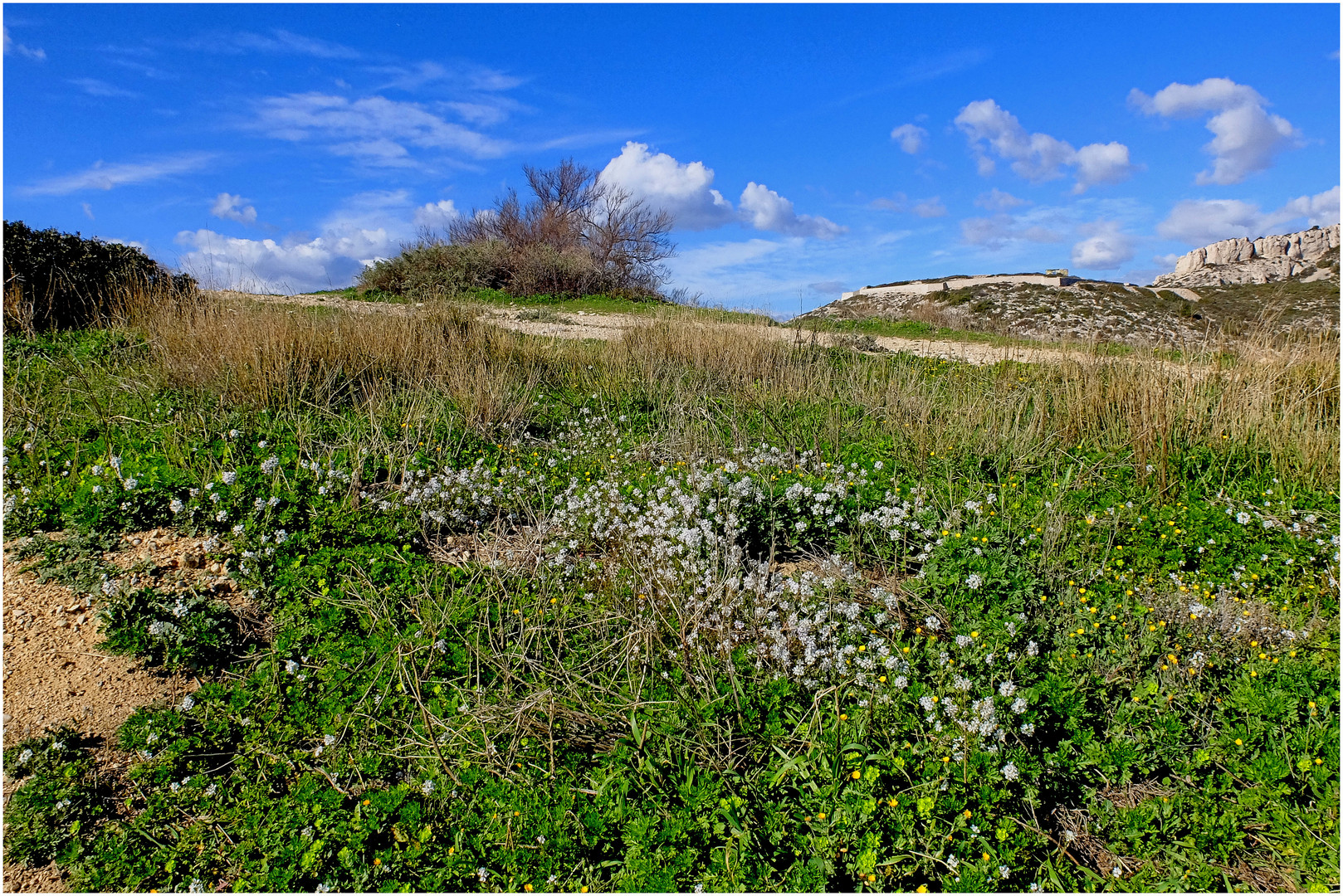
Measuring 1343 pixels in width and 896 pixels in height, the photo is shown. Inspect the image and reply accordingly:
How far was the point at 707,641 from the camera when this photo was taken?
3271 mm

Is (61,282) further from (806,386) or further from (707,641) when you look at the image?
(707,641)

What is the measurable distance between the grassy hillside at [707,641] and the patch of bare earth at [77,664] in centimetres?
7

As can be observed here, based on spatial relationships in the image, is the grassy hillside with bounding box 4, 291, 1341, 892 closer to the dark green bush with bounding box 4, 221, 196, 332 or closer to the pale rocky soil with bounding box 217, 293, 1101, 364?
the pale rocky soil with bounding box 217, 293, 1101, 364

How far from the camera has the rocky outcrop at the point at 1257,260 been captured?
84.1 ft

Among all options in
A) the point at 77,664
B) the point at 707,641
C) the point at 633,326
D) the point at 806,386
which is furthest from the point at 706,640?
the point at 633,326

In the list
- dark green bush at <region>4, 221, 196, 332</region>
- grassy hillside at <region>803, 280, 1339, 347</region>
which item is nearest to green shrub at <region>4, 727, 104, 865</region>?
dark green bush at <region>4, 221, 196, 332</region>

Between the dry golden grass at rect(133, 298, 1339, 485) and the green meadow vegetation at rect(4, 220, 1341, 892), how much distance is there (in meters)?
0.06

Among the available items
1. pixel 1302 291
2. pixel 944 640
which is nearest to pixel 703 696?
pixel 944 640

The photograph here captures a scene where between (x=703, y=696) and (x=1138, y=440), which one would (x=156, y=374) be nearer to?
(x=703, y=696)

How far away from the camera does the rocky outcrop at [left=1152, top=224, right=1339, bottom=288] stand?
25.6m

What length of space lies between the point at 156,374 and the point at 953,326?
1425cm

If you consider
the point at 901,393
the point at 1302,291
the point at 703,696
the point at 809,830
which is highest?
the point at 1302,291

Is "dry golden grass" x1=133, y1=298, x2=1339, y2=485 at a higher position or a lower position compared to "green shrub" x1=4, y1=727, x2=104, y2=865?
higher

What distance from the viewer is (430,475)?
4.91 meters
